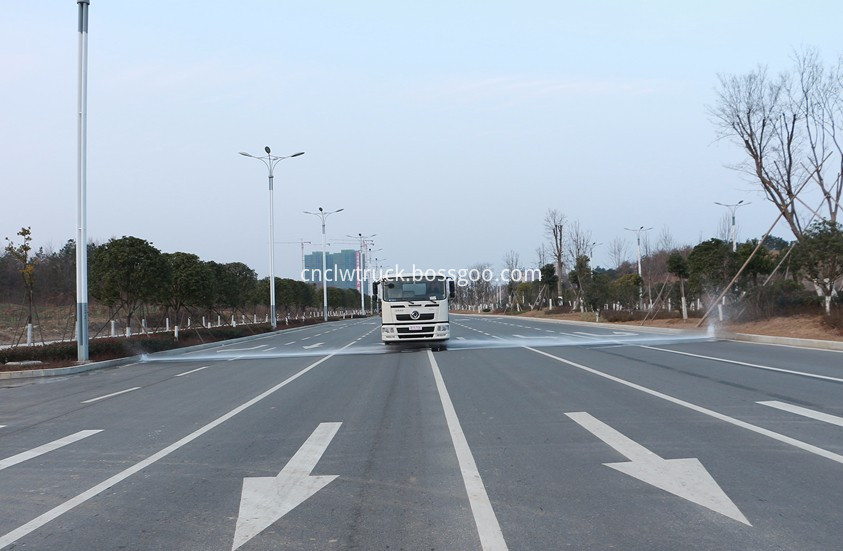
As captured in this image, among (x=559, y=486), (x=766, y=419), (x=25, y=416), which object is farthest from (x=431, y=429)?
(x=25, y=416)

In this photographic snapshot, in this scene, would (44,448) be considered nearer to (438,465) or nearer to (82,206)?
(438,465)

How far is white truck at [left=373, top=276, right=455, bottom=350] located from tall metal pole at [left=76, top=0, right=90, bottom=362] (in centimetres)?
948

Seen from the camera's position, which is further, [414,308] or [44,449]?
[414,308]

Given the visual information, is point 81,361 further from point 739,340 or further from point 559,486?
point 739,340

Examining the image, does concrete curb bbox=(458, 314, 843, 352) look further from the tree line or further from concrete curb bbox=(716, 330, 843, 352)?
the tree line

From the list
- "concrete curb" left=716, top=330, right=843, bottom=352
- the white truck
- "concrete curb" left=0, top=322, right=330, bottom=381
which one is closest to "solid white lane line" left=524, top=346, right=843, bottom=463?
the white truck

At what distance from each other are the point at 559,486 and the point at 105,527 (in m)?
3.70

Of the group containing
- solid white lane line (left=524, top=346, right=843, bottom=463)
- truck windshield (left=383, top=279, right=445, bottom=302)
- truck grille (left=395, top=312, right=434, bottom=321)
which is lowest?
solid white lane line (left=524, top=346, right=843, bottom=463)

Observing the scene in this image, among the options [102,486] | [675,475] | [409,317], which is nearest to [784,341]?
[409,317]

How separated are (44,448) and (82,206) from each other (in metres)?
16.3

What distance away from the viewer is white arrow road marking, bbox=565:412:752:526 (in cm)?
561

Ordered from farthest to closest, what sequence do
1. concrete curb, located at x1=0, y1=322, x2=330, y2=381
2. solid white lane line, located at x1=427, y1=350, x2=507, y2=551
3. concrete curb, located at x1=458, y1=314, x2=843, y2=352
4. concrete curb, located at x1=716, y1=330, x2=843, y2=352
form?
concrete curb, located at x1=458, y1=314, x2=843, y2=352 < concrete curb, located at x1=716, y1=330, x2=843, y2=352 < concrete curb, located at x1=0, y1=322, x2=330, y2=381 < solid white lane line, located at x1=427, y1=350, x2=507, y2=551

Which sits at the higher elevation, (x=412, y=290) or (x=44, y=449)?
(x=412, y=290)

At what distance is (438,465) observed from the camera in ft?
23.4
